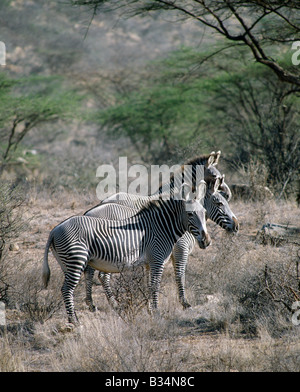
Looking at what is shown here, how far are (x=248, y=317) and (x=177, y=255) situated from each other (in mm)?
1568

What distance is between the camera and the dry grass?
16.7ft

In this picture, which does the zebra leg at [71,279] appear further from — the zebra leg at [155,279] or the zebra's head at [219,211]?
the zebra's head at [219,211]

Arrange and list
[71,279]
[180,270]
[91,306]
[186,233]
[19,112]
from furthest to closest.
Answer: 1. [19,112]
2. [186,233]
3. [180,270]
4. [91,306]
5. [71,279]

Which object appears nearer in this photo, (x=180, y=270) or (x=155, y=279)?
(x=155, y=279)

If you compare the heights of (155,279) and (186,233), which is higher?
(186,233)

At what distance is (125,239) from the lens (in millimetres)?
6668

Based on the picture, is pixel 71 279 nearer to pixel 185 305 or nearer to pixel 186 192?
pixel 185 305

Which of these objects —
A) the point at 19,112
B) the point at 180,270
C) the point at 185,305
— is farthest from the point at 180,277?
the point at 19,112

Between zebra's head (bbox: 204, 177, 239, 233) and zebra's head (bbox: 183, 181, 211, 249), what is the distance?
879 mm

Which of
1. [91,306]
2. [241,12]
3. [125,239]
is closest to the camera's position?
[125,239]

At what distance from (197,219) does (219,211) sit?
1.15 metres

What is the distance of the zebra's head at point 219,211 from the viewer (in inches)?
305

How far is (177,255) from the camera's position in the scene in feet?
25.0

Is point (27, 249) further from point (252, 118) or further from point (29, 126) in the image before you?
point (252, 118)
